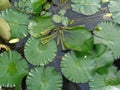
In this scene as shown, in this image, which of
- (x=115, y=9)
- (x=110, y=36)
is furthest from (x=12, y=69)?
(x=115, y=9)

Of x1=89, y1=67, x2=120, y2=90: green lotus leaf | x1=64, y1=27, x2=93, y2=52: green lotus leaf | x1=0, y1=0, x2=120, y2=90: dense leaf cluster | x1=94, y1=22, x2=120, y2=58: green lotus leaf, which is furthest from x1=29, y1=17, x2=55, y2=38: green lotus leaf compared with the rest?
x1=89, y1=67, x2=120, y2=90: green lotus leaf

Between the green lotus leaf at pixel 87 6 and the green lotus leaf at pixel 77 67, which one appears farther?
the green lotus leaf at pixel 87 6

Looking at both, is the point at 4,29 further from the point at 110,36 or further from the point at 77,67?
the point at 110,36

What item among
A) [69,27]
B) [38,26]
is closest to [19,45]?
[38,26]

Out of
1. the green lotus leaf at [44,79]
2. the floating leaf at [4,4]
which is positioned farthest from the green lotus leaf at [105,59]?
the floating leaf at [4,4]

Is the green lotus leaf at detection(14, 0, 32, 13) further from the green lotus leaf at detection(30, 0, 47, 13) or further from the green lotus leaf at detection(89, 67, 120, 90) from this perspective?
the green lotus leaf at detection(89, 67, 120, 90)

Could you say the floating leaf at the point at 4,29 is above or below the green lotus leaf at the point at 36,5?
below

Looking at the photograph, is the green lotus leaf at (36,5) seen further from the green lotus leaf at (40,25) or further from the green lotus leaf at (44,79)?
the green lotus leaf at (44,79)
